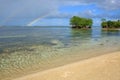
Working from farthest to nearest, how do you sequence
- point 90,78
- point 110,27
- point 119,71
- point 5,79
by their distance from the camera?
1. point 110,27
2. point 5,79
3. point 119,71
4. point 90,78

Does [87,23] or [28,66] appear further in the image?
[87,23]

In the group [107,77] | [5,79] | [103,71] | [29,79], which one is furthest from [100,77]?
[5,79]

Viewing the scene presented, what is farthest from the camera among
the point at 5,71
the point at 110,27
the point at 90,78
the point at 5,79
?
the point at 110,27

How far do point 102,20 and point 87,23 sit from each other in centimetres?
1448

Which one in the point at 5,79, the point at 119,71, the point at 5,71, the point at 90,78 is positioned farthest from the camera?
the point at 5,71

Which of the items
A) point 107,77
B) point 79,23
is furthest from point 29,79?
point 79,23

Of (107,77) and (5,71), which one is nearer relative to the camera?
(107,77)

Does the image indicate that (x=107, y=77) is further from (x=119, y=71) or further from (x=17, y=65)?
(x=17, y=65)

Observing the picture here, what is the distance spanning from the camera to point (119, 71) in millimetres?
10641

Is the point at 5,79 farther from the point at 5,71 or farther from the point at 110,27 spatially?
the point at 110,27

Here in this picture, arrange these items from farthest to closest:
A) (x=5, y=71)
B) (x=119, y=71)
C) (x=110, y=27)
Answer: (x=110, y=27)
(x=5, y=71)
(x=119, y=71)

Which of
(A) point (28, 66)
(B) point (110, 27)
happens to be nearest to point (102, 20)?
(B) point (110, 27)

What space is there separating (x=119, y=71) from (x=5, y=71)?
6.86 metres

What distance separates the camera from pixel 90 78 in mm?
9508
